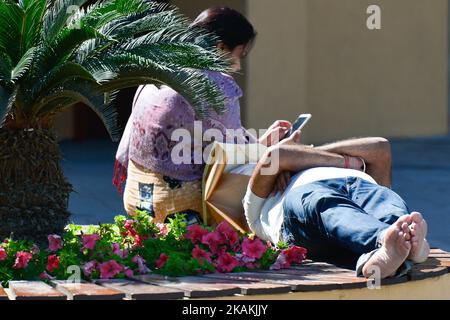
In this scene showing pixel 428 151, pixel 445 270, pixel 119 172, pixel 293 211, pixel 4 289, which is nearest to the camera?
pixel 4 289

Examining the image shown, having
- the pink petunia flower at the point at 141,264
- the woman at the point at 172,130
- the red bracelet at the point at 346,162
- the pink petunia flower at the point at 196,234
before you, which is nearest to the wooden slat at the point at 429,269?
the red bracelet at the point at 346,162

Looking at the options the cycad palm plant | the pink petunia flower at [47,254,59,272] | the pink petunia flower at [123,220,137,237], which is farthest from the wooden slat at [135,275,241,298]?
the cycad palm plant

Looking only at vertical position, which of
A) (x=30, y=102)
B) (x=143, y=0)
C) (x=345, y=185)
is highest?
(x=143, y=0)

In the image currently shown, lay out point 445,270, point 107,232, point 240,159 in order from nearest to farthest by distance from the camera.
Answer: point 445,270
point 107,232
point 240,159

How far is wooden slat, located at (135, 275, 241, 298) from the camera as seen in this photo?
412cm

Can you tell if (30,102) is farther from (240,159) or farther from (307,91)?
(307,91)

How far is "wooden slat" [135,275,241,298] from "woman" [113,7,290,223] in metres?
1.37

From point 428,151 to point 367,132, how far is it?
176 centimetres

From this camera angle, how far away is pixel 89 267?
178 inches

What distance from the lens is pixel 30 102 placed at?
5172 millimetres

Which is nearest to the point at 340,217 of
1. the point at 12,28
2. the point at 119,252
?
the point at 119,252

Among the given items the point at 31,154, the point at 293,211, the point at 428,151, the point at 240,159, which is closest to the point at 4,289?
the point at 31,154

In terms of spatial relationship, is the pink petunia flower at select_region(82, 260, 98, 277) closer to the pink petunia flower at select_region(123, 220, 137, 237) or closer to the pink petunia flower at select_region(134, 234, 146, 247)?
the pink petunia flower at select_region(134, 234, 146, 247)
